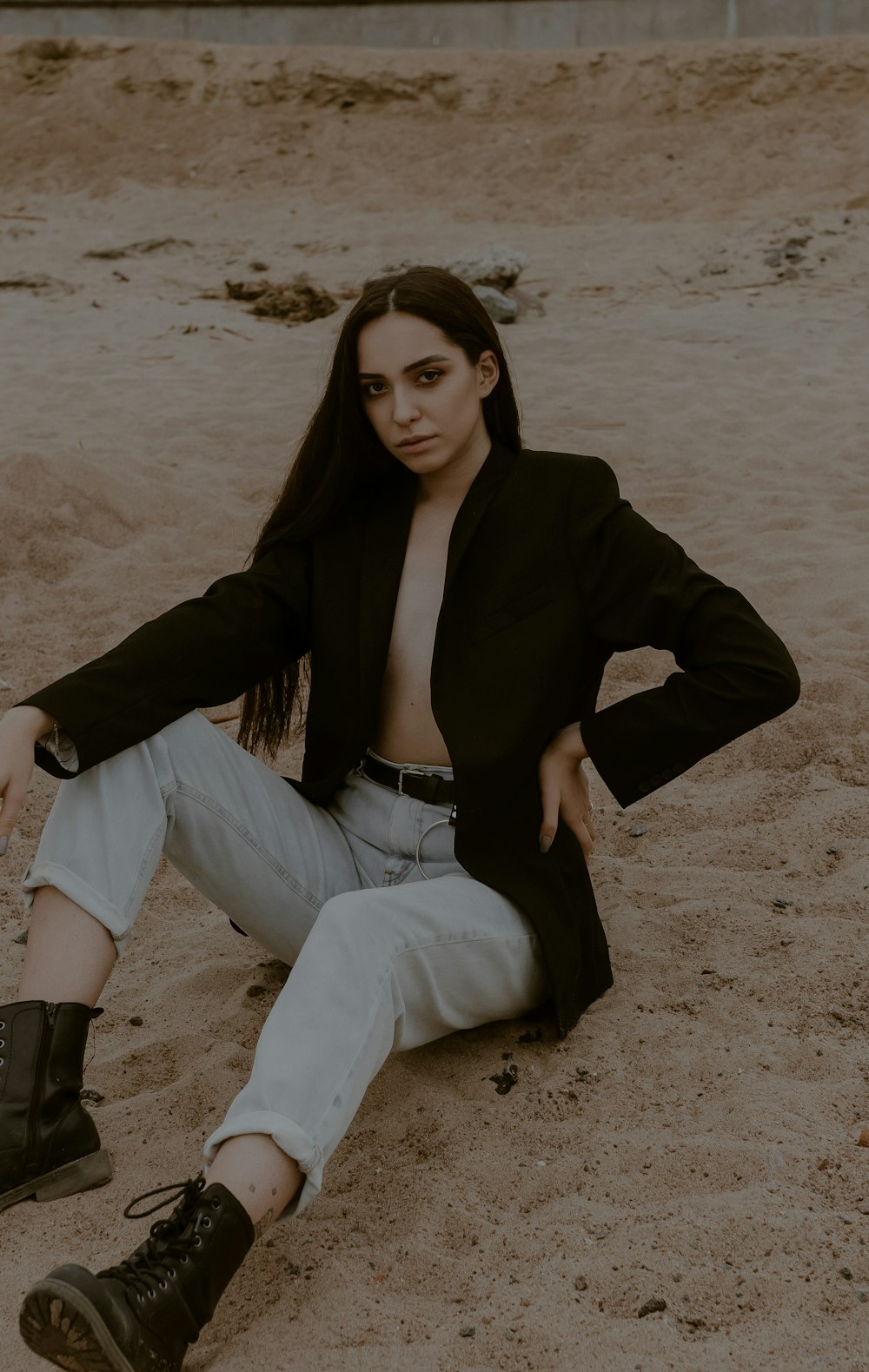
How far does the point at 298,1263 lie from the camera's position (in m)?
1.83

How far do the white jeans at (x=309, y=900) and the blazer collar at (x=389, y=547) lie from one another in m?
0.25

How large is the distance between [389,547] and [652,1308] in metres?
1.28

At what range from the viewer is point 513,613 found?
2.22 m

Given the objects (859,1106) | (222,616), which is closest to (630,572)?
(222,616)

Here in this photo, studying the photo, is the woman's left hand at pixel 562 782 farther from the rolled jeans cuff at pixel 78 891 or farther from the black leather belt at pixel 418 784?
the rolled jeans cuff at pixel 78 891

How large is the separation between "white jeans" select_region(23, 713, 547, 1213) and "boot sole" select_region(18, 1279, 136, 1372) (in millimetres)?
265

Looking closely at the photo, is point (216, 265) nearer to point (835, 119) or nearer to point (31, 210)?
point (31, 210)

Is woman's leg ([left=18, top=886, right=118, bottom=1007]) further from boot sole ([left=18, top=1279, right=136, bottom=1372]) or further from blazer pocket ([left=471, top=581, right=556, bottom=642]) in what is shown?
blazer pocket ([left=471, top=581, right=556, bottom=642])

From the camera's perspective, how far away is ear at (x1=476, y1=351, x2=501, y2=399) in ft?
7.48

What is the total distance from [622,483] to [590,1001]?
3.51 meters

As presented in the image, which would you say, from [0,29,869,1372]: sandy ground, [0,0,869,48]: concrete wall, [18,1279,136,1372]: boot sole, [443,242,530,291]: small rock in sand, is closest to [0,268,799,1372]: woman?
[0,29,869,1372]: sandy ground

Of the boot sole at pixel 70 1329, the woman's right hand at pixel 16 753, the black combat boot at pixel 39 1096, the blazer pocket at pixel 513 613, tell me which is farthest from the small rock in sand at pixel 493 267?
the boot sole at pixel 70 1329

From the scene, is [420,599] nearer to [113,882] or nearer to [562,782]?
[562,782]

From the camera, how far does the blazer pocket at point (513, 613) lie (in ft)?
7.27
